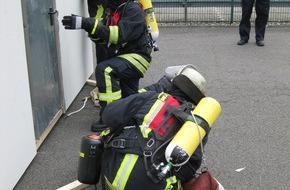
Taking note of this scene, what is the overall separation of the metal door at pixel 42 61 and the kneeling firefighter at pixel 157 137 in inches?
50.7

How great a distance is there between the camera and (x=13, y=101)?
11.9 feet

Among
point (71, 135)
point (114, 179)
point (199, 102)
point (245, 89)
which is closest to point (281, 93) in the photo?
point (245, 89)

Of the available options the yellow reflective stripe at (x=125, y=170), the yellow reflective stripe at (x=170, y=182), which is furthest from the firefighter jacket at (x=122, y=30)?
the yellow reflective stripe at (x=170, y=182)

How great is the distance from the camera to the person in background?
797 centimetres

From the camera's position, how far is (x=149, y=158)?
9.50 ft

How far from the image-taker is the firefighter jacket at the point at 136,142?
9.64ft

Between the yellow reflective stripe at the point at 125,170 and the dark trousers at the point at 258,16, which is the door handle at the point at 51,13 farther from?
the dark trousers at the point at 258,16

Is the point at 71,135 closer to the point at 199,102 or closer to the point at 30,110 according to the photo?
the point at 30,110

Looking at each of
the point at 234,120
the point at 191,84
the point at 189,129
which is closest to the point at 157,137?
the point at 189,129

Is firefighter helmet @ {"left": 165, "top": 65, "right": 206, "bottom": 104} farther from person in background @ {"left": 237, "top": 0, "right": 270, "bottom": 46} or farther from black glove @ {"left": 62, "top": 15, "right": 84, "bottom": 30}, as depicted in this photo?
person in background @ {"left": 237, "top": 0, "right": 270, "bottom": 46}

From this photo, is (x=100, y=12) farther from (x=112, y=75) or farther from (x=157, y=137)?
(x=157, y=137)

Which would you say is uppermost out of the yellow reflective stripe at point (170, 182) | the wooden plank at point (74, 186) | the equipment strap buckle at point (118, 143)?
the equipment strap buckle at point (118, 143)

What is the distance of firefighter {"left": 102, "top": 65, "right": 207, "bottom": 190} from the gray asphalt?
886 millimetres

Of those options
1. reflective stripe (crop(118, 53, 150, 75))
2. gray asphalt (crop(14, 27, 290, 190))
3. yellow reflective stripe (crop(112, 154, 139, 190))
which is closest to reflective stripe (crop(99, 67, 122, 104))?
reflective stripe (crop(118, 53, 150, 75))
